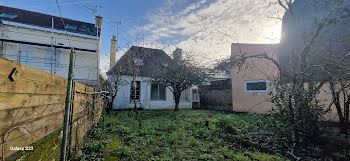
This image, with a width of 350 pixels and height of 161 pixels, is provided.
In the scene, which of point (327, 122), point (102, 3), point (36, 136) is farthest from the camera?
point (102, 3)

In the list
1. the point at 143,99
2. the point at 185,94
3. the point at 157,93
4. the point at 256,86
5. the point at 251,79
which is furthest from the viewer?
the point at 185,94

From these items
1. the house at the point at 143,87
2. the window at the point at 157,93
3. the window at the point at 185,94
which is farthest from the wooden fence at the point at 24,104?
the window at the point at 185,94

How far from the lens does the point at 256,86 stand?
10297 mm

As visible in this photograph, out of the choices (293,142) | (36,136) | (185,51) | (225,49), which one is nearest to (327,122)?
(293,142)

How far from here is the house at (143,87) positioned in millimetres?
11148

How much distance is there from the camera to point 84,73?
431 inches

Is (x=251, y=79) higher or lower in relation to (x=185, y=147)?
higher

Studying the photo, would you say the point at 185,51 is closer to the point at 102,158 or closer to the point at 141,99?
the point at 141,99

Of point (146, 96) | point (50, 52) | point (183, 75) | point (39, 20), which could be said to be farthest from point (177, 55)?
point (39, 20)

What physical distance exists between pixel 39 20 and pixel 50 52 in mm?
3174

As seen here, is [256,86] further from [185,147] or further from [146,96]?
[185,147]

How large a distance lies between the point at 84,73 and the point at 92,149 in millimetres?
9100

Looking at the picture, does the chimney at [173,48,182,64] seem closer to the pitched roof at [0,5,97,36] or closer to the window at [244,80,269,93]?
the window at [244,80,269,93]

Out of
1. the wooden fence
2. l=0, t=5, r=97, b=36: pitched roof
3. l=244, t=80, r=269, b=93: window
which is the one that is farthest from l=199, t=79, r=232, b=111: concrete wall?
the wooden fence
